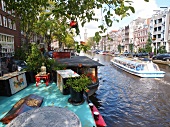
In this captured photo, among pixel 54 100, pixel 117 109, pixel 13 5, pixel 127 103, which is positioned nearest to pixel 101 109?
pixel 117 109

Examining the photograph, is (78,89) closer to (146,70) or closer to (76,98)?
(76,98)

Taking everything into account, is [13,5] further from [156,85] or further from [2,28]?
[2,28]

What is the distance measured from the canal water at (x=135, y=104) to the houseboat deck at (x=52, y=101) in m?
4.22

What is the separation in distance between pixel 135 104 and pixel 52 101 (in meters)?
8.38

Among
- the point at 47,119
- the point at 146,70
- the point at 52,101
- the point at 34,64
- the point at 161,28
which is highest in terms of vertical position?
the point at 161,28

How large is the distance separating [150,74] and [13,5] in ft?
65.6

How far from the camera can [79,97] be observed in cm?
654

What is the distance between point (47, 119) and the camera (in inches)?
123

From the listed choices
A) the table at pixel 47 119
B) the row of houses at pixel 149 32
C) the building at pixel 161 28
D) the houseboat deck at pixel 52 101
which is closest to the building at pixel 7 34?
the row of houses at pixel 149 32

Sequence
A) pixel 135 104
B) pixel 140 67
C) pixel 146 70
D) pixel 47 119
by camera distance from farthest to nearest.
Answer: pixel 140 67 < pixel 146 70 < pixel 135 104 < pixel 47 119

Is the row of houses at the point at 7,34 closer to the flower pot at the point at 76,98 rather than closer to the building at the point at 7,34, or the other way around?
the building at the point at 7,34

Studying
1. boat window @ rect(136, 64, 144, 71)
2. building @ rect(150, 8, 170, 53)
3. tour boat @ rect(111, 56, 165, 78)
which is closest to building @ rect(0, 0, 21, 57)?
tour boat @ rect(111, 56, 165, 78)

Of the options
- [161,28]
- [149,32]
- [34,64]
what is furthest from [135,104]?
[161,28]

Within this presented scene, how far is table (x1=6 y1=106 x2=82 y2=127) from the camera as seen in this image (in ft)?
9.70
